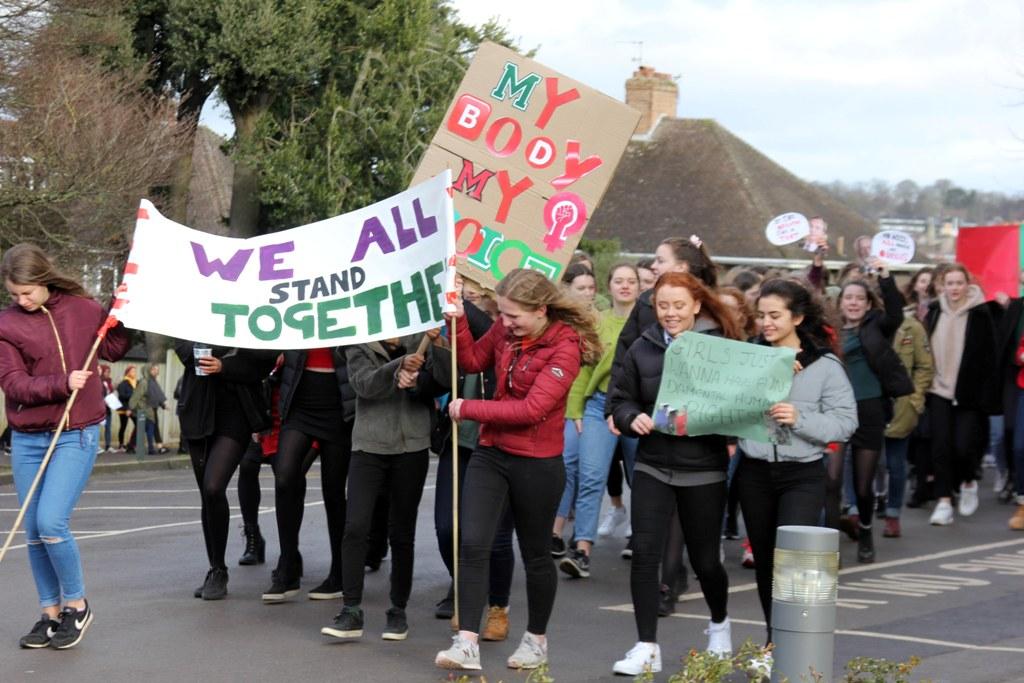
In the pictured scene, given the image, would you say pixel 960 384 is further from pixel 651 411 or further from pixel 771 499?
pixel 651 411

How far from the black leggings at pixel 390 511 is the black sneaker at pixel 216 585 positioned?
4.44 feet

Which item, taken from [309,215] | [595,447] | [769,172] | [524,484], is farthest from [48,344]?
[769,172]

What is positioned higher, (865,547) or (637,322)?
(637,322)

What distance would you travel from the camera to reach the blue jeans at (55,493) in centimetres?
736

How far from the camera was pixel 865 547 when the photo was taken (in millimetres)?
11203

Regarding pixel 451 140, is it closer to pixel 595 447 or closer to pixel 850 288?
pixel 595 447

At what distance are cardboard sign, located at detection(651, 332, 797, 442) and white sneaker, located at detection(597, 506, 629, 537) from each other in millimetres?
5118

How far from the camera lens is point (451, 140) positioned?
360 inches

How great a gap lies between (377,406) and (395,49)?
72.5ft

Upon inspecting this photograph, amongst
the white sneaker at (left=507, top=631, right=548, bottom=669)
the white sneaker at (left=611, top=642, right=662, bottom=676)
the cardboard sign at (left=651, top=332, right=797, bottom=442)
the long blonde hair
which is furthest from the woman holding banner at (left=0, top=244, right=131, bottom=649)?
the cardboard sign at (left=651, top=332, right=797, bottom=442)

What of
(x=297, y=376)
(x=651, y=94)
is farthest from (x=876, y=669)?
(x=651, y=94)

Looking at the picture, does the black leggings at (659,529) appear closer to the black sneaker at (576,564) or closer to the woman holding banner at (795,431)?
the woman holding banner at (795,431)

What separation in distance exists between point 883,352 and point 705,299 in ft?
12.1

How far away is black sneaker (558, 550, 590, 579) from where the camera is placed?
395 inches
